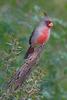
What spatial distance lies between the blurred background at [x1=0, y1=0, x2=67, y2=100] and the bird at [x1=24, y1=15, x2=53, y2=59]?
9 cm

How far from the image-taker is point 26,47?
6.49m

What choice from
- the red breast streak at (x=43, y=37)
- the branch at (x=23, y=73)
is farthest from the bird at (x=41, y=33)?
the branch at (x=23, y=73)

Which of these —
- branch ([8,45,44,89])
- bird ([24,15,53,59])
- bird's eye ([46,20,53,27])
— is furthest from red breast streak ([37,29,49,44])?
branch ([8,45,44,89])

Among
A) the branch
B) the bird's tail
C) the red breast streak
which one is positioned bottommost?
the branch

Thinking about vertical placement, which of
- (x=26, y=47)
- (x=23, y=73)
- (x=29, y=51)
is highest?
(x=26, y=47)

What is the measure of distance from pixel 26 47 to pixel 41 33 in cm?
22

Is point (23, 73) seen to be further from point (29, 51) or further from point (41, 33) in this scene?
point (41, 33)

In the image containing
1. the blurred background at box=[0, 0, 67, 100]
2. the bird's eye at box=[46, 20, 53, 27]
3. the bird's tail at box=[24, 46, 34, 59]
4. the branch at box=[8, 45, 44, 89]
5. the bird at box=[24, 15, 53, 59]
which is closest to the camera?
the branch at box=[8, 45, 44, 89]

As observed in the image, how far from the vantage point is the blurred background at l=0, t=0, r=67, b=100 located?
5293 millimetres

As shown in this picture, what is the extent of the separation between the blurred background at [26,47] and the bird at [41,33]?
0.28 feet

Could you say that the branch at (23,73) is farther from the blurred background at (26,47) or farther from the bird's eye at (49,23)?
the bird's eye at (49,23)

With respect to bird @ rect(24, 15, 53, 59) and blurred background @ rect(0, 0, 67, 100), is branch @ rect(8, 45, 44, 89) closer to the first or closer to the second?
blurred background @ rect(0, 0, 67, 100)

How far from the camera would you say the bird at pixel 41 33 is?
632 centimetres

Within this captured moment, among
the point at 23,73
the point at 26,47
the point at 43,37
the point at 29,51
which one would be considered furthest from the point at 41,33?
the point at 23,73
